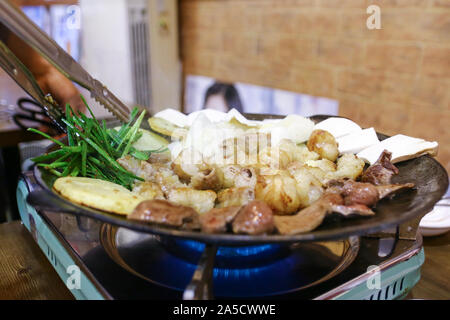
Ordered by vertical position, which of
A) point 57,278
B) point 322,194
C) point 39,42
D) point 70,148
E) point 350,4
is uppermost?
point 350,4

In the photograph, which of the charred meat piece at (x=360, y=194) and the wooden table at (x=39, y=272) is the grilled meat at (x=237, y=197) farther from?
the wooden table at (x=39, y=272)

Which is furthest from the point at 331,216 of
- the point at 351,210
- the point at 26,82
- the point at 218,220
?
the point at 26,82

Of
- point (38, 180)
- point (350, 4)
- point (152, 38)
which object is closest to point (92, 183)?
point (38, 180)

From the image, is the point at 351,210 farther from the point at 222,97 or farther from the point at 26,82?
the point at 222,97

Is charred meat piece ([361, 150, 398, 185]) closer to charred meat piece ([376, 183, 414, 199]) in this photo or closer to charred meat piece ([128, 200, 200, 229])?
charred meat piece ([376, 183, 414, 199])

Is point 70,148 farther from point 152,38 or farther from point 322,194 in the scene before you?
point 152,38

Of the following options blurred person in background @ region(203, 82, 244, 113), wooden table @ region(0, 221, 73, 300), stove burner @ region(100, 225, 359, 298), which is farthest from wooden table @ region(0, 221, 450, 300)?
blurred person in background @ region(203, 82, 244, 113)
